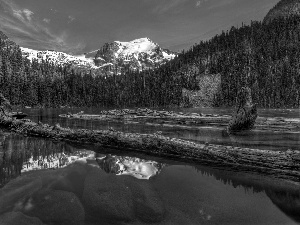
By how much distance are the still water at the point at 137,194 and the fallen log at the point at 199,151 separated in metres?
0.67

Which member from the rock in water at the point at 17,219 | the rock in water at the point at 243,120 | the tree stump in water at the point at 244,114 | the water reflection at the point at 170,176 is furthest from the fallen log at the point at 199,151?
the rock in water at the point at 243,120

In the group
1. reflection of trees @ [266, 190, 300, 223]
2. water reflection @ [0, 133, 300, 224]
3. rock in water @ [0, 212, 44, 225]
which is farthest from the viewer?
water reflection @ [0, 133, 300, 224]

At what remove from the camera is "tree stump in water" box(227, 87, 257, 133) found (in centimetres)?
2648

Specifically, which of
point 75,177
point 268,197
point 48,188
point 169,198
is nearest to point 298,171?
point 268,197

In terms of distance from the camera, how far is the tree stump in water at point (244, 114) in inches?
1043

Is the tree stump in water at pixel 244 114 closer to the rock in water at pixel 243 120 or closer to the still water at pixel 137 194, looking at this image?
the rock in water at pixel 243 120

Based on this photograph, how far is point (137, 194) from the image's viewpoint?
925cm

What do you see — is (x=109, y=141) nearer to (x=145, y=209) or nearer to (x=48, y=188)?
(x=48, y=188)

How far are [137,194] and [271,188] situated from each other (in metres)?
5.64

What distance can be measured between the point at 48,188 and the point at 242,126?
24.5 metres

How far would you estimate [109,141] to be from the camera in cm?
1911

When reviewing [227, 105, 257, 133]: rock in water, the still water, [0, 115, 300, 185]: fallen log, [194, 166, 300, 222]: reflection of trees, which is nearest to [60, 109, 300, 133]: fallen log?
[227, 105, 257, 133]: rock in water

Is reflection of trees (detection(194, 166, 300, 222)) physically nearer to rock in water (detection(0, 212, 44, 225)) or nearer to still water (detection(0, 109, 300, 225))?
still water (detection(0, 109, 300, 225))

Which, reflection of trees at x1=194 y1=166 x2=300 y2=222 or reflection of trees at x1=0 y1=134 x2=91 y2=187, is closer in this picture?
reflection of trees at x1=194 y1=166 x2=300 y2=222
